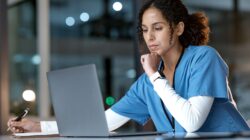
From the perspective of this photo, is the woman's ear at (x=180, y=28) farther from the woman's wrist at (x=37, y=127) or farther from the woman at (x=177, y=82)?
the woman's wrist at (x=37, y=127)

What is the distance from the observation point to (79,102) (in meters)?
1.69

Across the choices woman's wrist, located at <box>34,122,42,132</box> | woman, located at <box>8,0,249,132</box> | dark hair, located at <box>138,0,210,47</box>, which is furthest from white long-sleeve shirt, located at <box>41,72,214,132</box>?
woman's wrist, located at <box>34,122,42,132</box>

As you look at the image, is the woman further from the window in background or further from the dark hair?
the window in background

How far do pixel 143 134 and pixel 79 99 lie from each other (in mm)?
253

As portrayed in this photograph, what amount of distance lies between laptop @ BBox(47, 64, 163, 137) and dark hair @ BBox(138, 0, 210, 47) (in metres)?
0.58

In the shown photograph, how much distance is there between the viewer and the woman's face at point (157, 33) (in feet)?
7.00

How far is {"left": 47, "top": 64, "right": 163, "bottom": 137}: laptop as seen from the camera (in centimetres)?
161

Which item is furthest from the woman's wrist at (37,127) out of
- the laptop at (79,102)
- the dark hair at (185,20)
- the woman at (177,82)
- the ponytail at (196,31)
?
the ponytail at (196,31)

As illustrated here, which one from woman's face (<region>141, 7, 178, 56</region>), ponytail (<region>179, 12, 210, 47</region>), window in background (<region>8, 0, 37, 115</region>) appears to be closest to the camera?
woman's face (<region>141, 7, 178, 56</region>)

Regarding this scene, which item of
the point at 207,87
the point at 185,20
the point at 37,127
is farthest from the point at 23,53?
the point at 207,87

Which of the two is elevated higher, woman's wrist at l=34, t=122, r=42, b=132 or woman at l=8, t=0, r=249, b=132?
woman at l=8, t=0, r=249, b=132

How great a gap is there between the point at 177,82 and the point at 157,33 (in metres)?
0.22

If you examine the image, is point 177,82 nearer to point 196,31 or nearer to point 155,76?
point 155,76

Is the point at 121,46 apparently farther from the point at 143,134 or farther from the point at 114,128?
the point at 143,134
